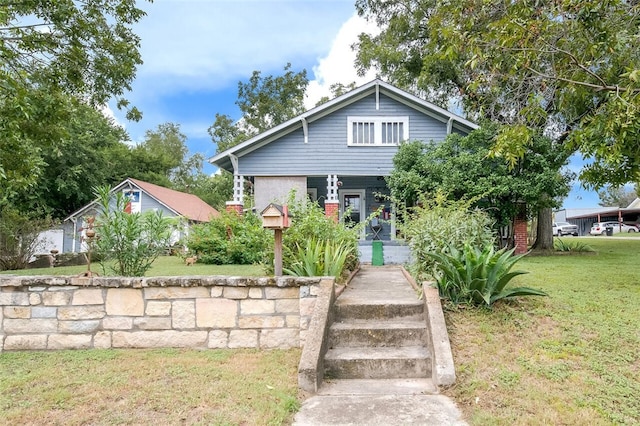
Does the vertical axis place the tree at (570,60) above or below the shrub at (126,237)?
above

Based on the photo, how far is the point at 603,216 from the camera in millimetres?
55219

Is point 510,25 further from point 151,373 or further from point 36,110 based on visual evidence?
point 36,110

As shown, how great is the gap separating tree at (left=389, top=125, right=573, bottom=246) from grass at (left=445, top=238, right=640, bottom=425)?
22.4ft

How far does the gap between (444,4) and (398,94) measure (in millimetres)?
6224

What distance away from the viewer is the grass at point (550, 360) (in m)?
3.25

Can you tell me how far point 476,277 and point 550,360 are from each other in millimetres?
1226

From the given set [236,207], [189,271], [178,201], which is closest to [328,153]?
[236,207]

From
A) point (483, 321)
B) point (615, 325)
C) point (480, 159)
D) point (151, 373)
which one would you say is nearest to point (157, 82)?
point (480, 159)

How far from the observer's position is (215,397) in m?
3.56

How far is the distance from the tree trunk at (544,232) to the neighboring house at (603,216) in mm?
33529

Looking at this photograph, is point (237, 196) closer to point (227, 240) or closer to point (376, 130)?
point (227, 240)

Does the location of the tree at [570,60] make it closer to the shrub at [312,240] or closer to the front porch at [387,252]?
the shrub at [312,240]

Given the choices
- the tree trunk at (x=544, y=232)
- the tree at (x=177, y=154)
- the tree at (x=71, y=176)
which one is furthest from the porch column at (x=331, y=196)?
the tree at (x=177, y=154)

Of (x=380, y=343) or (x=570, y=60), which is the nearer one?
(x=380, y=343)
